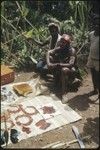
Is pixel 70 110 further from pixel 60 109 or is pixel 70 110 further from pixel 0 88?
pixel 0 88

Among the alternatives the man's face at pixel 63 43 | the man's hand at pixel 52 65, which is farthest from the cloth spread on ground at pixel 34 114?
the man's face at pixel 63 43

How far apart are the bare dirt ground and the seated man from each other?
37 centimetres

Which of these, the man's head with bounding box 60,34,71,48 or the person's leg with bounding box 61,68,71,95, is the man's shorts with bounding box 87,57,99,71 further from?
the man's head with bounding box 60,34,71,48

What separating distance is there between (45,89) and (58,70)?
53cm

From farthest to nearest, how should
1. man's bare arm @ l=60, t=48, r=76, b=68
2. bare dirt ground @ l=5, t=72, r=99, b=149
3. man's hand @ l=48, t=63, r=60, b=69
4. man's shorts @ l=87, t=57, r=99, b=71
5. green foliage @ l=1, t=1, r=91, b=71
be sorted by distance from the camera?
1. green foliage @ l=1, t=1, r=91, b=71
2. man's hand @ l=48, t=63, r=60, b=69
3. man's bare arm @ l=60, t=48, r=76, b=68
4. man's shorts @ l=87, t=57, r=99, b=71
5. bare dirt ground @ l=5, t=72, r=99, b=149

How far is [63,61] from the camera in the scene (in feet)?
25.1

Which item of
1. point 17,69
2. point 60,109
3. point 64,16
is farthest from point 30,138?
point 64,16

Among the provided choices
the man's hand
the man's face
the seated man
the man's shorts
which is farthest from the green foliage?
the man's shorts

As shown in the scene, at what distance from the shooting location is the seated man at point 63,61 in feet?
24.2

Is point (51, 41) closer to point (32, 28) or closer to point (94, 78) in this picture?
point (94, 78)

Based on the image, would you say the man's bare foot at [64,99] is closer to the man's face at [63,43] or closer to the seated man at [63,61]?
the seated man at [63,61]

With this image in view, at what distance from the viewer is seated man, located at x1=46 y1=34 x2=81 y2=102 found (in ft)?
24.2

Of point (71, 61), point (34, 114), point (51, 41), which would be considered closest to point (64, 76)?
point (71, 61)

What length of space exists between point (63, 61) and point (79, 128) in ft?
5.81
